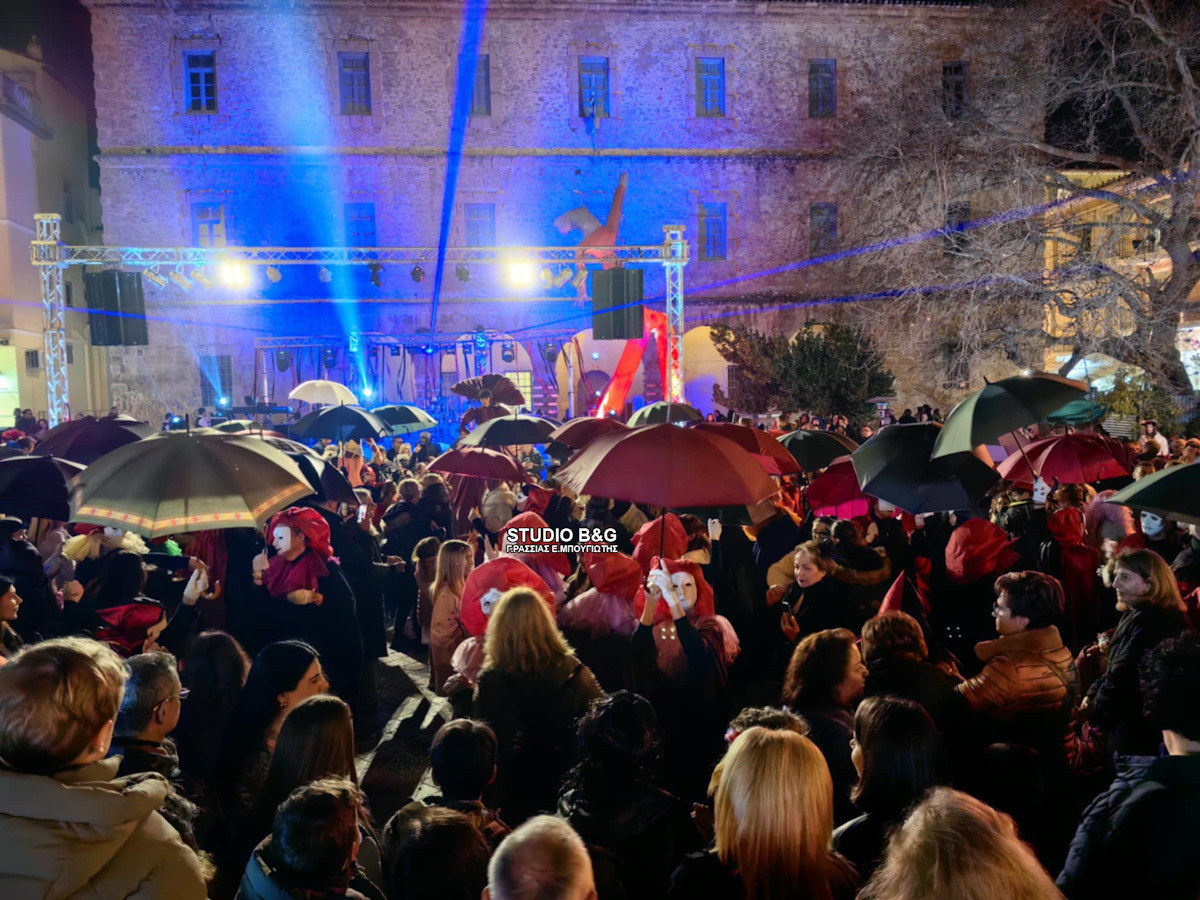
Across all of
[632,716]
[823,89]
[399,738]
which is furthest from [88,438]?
[823,89]

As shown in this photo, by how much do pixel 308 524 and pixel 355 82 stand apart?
84.4 ft

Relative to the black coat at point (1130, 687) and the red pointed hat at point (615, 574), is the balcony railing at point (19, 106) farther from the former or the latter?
the black coat at point (1130, 687)

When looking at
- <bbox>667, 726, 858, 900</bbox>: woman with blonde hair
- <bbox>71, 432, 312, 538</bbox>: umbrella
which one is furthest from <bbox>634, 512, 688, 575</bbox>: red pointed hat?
<bbox>667, 726, 858, 900</bbox>: woman with blonde hair

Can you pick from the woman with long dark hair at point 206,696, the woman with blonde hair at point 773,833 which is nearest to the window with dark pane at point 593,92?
the woman with long dark hair at point 206,696

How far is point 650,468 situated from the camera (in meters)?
4.84

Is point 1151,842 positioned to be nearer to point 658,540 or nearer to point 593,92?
point 658,540

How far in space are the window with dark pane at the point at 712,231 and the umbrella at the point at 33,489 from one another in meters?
24.7

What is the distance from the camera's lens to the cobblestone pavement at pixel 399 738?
17.8 ft

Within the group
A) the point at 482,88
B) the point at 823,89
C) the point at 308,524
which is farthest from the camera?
the point at 823,89

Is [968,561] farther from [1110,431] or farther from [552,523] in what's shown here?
[1110,431]

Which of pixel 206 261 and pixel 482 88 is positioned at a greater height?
pixel 482 88

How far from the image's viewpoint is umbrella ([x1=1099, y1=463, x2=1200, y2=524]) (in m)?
3.84

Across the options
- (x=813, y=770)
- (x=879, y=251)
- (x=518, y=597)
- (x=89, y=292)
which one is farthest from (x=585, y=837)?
(x=879, y=251)

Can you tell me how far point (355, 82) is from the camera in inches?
1078
